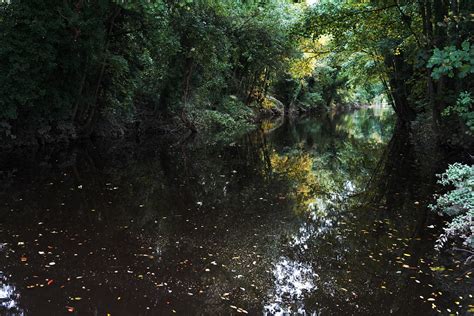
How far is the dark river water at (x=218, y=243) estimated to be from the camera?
5273 mm

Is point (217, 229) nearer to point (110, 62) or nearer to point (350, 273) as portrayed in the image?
point (350, 273)

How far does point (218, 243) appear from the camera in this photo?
23.7 ft

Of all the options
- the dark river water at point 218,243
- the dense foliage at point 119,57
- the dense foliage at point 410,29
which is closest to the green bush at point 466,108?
the dense foliage at point 410,29

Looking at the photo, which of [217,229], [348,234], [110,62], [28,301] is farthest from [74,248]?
[110,62]

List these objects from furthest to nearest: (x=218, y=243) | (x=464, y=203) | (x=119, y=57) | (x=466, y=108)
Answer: (x=119, y=57) → (x=466, y=108) → (x=218, y=243) → (x=464, y=203)

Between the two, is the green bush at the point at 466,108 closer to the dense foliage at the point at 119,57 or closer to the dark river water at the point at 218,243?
the dark river water at the point at 218,243

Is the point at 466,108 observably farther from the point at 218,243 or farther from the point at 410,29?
the point at 410,29

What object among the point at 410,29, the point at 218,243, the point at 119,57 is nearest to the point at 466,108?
the point at 218,243

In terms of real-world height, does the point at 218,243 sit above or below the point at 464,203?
below

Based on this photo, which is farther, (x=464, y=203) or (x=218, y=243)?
(x=218, y=243)

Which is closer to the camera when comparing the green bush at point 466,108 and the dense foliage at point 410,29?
the green bush at point 466,108

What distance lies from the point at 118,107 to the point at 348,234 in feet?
52.9

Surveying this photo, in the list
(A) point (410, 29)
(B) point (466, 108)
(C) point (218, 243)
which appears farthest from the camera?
(A) point (410, 29)

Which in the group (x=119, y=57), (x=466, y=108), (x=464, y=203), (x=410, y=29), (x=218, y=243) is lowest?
(x=218, y=243)
